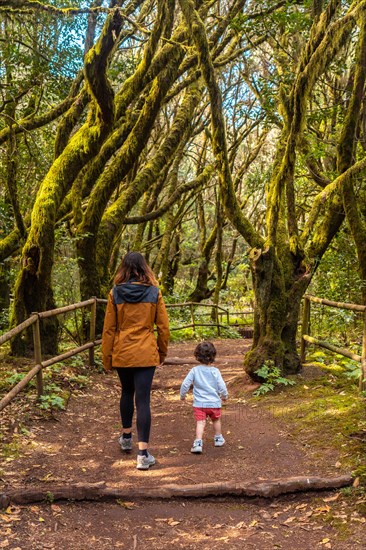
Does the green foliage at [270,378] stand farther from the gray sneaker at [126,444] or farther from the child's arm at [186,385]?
the gray sneaker at [126,444]

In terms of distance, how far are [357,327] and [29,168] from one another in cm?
836

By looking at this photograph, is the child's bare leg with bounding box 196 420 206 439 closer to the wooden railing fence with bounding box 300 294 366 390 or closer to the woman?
the woman

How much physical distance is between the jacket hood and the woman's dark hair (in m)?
0.05

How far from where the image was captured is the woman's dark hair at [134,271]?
5.00 m

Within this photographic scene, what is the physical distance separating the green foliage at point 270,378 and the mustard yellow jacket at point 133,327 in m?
3.00

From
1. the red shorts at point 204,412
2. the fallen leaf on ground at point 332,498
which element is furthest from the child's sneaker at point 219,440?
the fallen leaf on ground at point 332,498

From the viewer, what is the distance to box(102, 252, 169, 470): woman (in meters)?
4.92

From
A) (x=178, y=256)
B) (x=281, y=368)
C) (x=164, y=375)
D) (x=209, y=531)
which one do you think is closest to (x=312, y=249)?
(x=281, y=368)

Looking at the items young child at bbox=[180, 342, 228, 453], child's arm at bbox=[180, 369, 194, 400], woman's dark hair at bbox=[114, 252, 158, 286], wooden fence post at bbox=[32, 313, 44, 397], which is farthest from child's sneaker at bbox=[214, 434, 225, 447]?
wooden fence post at bbox=[32, 313, 44, 397]

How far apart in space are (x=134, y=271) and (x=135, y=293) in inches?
7.8

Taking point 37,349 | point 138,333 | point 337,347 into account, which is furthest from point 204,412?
point 337,347

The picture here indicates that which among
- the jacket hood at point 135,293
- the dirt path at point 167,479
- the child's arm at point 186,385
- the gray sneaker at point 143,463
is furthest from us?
the child's arm at point 186,385

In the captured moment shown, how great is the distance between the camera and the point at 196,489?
4348 mm

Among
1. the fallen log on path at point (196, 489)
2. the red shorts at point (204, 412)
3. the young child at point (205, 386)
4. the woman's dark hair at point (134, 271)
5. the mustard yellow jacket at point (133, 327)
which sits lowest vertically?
the fallen log on path at point (196, 489)
